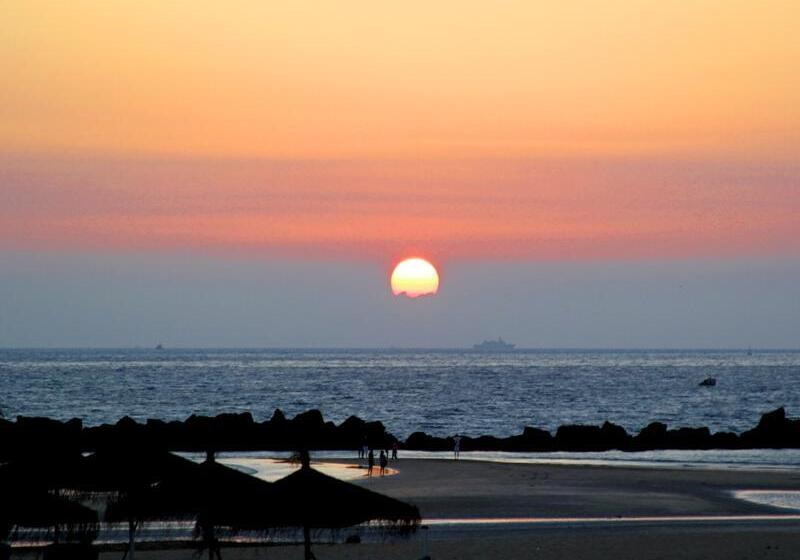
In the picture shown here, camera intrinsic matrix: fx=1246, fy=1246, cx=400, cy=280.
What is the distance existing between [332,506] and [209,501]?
2.35 m

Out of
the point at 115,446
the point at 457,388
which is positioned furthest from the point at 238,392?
the point at 115,446

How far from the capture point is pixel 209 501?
839 inches

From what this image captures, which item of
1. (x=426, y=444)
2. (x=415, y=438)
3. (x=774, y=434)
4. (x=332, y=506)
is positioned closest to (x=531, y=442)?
(x=426, y=444)

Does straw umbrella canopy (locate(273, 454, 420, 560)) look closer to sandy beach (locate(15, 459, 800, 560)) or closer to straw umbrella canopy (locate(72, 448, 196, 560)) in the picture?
straw umbrella canopy (locate(72, 448, 196, 560))

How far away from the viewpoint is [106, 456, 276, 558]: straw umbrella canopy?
68.4 ft

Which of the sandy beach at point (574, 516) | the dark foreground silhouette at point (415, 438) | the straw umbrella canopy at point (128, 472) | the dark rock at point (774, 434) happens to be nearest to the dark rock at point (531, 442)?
the dark foreground silhouette at point (415, 438)

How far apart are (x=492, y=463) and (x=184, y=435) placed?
77.0 feet

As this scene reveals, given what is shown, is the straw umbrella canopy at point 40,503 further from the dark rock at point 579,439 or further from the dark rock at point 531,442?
the dark rock at point 579,439

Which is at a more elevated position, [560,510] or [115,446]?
[115,446]

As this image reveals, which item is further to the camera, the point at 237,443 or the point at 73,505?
the point at 237,443

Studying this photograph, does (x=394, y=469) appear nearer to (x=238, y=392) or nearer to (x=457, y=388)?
(x=238, y=392)

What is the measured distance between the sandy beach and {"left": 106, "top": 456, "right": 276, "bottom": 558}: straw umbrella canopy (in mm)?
3518

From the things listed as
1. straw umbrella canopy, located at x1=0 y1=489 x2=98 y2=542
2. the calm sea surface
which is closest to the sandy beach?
straw umbrella canopy, located at x1=0 y1=489 x2=98 y2=542

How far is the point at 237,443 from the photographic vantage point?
67000mm
